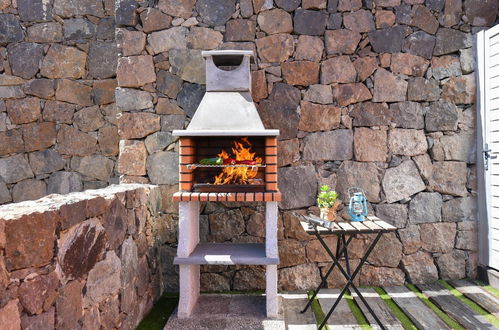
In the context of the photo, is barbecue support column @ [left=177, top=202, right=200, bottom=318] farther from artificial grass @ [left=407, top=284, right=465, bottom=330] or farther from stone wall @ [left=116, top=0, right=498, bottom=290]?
artificial grass @ [left=407, top=284, right=465, bottom=330]

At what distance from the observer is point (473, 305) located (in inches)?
130

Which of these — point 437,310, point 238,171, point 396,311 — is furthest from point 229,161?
point 437,310

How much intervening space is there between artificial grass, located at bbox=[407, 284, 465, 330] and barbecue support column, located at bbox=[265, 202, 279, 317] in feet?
4.57

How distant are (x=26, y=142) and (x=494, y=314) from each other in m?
5.22

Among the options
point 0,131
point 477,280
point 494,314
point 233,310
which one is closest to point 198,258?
point 233,310

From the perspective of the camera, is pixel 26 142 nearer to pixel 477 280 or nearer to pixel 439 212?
pixel 439 212

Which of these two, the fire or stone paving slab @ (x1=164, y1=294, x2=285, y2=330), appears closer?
stone paving slab @ (x1=164, y1=294, x2=285, y2=330)

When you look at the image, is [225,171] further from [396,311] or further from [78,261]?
[396,311]

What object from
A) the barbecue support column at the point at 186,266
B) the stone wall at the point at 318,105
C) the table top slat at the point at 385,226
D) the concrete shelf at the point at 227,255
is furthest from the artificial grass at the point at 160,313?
the table top slat at the point at 385,226

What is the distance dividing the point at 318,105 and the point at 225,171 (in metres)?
1.23

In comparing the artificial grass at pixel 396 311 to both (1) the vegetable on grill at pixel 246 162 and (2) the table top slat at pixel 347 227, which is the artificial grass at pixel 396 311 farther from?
(1) the vegetable on grill at pixel 246 162

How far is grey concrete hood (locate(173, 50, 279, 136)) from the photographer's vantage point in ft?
10.2

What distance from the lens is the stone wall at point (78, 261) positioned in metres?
1.58

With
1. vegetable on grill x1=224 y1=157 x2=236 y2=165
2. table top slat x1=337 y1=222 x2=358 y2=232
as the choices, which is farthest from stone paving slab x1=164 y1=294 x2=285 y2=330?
vegetable on grill x1=224 y1=157 x2=236 y2=165
